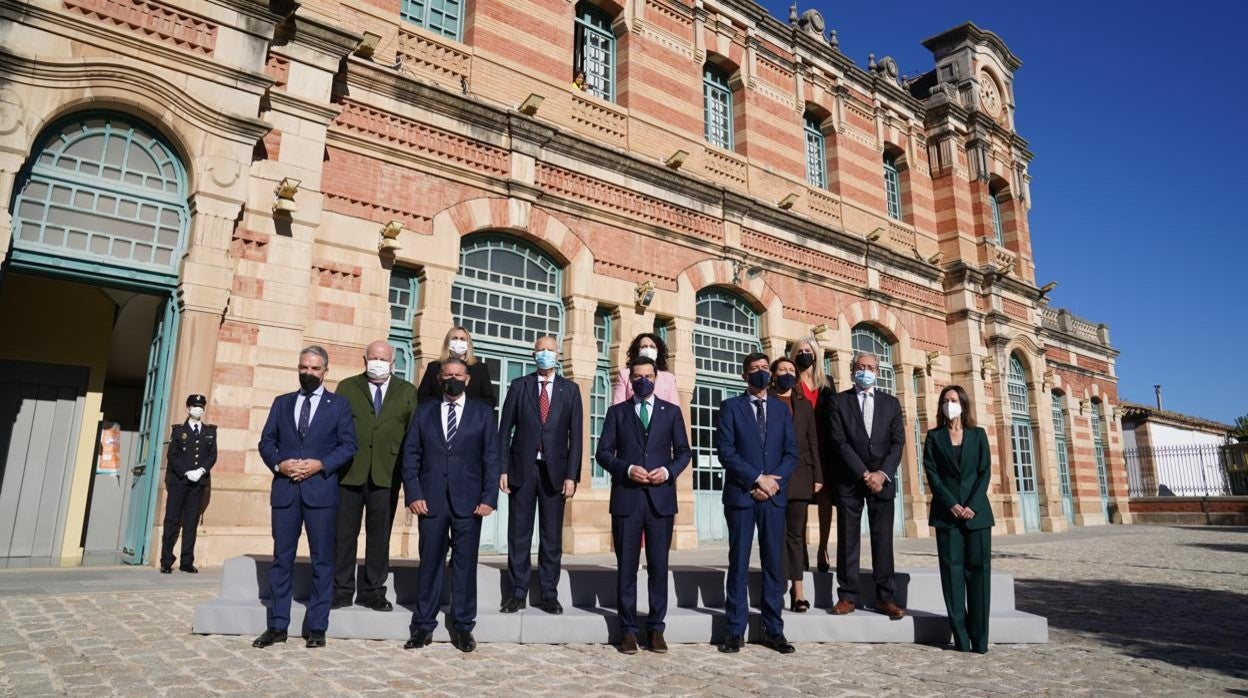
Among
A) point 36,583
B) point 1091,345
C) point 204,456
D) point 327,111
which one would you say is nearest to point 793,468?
point 204,456

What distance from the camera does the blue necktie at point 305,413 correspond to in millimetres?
5102

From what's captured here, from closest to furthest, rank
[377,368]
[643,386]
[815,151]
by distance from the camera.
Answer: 1. [643,386]
2. [377,368]
3. [815,151]

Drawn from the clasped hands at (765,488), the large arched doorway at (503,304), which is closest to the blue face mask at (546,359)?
the clasped hands at (765,488)

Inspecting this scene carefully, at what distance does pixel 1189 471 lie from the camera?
27109 millimetres

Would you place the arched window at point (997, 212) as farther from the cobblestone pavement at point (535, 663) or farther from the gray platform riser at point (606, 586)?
the gray platform riser at point (606, 586)

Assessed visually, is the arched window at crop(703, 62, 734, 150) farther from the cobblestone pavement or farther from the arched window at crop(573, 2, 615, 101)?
the cobblestone pavement

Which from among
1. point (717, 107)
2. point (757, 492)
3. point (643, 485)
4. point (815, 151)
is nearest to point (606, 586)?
point (643, 485)

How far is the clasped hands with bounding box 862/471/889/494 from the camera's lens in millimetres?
5801

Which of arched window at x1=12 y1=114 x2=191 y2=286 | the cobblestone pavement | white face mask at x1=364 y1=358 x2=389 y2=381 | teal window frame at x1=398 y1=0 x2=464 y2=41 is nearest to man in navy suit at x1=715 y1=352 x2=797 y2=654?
the cobblestone pavement

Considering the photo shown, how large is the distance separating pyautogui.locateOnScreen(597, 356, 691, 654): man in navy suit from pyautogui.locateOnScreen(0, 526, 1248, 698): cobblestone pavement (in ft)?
1.15

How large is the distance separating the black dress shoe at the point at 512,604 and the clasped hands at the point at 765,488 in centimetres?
194

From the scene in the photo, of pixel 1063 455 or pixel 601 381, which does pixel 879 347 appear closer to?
pixel 601 381

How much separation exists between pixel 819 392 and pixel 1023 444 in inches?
652

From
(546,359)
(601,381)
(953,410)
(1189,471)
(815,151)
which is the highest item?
(815,151)
